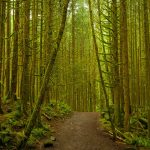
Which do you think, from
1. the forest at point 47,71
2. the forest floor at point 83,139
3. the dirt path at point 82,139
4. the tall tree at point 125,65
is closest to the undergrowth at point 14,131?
the forest at point 47,71

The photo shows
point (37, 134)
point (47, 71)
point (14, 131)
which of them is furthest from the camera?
point (37, 134)

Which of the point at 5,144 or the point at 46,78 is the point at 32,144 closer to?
the point at 5,144

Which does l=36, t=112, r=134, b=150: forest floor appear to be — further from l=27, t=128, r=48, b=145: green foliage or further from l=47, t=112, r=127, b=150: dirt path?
l=27, t=128, r=48, b=145: green foliage

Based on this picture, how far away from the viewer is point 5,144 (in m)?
7.89

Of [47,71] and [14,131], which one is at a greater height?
[47,71]

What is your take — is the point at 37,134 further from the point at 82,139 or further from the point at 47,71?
the point at 47,71

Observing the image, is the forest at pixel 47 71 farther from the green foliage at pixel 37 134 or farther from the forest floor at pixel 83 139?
the forest floor at pixel 83 139

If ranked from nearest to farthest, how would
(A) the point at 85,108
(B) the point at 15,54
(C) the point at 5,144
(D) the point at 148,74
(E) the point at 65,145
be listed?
(C) the point at 5,144
(E) the point at 65,145
(D) the point at 148,74
(B) the point at 15,54
(A) the point at 85,108

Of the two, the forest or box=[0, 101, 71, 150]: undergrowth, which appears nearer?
box=[0, 101, 71, 150]: undergrowth

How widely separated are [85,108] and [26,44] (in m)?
20.5

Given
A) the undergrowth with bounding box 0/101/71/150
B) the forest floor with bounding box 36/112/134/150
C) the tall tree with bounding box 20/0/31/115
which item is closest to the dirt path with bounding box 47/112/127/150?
the forest floor with bounding box 36/112/134/150

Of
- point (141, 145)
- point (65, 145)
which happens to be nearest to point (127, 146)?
point (141, 145)

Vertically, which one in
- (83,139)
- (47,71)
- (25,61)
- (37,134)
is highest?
(25,61)

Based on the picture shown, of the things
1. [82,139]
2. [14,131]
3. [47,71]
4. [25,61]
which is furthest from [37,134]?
[47,71]
